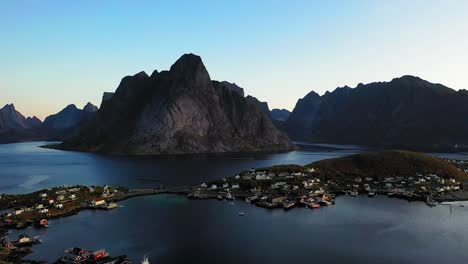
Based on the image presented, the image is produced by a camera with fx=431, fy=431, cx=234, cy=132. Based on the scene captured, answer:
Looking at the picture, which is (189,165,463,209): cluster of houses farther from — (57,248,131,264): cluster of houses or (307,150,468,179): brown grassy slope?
(57,248,131,264): cluster of houses

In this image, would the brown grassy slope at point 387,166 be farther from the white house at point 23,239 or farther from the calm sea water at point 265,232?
the white house at point 23,239

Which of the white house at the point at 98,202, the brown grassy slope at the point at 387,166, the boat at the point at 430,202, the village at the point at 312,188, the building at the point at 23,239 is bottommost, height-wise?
the building at the point at 23,239

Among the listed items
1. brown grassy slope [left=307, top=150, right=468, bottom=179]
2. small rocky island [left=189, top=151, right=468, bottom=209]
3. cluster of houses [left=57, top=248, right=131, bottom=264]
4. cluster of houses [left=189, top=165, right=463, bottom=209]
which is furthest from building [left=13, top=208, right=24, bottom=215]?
brown grassy slope [left=307, top=150, right=468, bottom=179]

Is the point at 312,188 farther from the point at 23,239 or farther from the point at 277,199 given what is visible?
the point at 23,239

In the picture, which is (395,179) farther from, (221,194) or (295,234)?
(295,234)

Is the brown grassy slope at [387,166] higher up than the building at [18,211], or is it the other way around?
the brown grassy slope at [387,166]

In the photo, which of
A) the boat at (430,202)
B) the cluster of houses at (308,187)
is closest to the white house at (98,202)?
the cluster of houses at (308,187)
